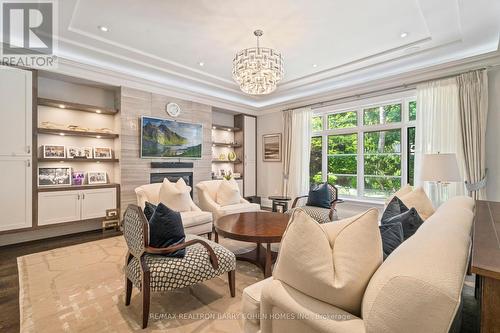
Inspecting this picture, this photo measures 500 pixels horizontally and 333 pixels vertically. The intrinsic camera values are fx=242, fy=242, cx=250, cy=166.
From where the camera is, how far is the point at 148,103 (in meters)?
4.75

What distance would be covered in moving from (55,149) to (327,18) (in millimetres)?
4576

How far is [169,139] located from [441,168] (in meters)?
4.55

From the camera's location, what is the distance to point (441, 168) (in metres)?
2.98

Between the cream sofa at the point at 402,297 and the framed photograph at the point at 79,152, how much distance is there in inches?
176

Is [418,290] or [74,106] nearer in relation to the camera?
[418,290]

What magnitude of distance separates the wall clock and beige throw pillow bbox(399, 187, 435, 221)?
4.35m

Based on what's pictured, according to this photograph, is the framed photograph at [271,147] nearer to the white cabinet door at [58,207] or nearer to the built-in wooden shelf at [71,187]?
the built-in wooden shelf at [71,187]

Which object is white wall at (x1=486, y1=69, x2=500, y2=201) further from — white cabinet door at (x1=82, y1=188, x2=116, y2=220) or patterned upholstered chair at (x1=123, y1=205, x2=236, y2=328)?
white cabinet door at (x1=82, y1=188, x2=116, y2=220)

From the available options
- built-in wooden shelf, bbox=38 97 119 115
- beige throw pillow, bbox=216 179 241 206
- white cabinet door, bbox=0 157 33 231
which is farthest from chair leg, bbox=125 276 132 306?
built-in wooden shelf, bbox=38 97 119 115

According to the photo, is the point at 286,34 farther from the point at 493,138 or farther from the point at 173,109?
the point at 493,138

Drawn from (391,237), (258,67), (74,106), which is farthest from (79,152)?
(391,237)

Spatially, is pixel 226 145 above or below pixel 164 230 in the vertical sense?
above

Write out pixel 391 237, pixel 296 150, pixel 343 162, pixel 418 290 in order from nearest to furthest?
pixel 418 290
pixel 391 237
pixel 343 162
pixel 296 150

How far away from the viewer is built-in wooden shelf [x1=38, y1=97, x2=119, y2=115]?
387cm
